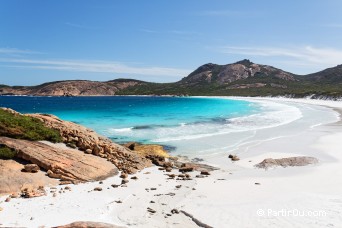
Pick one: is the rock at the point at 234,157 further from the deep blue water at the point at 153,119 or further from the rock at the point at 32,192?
the rock at the point at 32,192

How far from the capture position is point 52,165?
52.5 ft

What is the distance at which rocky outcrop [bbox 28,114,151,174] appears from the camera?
1867 centimetres

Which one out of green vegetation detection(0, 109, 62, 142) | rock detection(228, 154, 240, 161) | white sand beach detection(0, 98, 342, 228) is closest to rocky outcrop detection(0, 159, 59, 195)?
white sand beach detection(0, 98, 342, 228)

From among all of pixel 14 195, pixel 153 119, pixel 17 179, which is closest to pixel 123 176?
pixel 17 179

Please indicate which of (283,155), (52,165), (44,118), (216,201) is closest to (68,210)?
(52,165)

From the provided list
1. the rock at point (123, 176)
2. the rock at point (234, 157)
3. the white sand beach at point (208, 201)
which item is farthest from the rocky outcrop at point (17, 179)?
the rock at point (234, 157)

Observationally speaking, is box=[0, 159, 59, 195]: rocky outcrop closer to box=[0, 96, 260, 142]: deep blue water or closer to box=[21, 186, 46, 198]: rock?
box=[21, 186, 46, 198]: rock

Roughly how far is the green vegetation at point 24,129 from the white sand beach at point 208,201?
409 cm

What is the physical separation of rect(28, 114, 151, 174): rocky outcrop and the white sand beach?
1.12 metres

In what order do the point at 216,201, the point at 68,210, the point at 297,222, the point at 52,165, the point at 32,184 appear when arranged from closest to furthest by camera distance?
the point at 297,222, the point at 68,210, the point at 216,201, the point at 32,184, the point at 52,165

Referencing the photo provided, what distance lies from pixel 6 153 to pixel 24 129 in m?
2.22

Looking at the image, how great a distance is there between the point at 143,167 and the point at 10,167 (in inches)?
284

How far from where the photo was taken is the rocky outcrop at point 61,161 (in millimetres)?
15961

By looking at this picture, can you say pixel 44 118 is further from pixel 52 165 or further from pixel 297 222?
pixel 297 222
